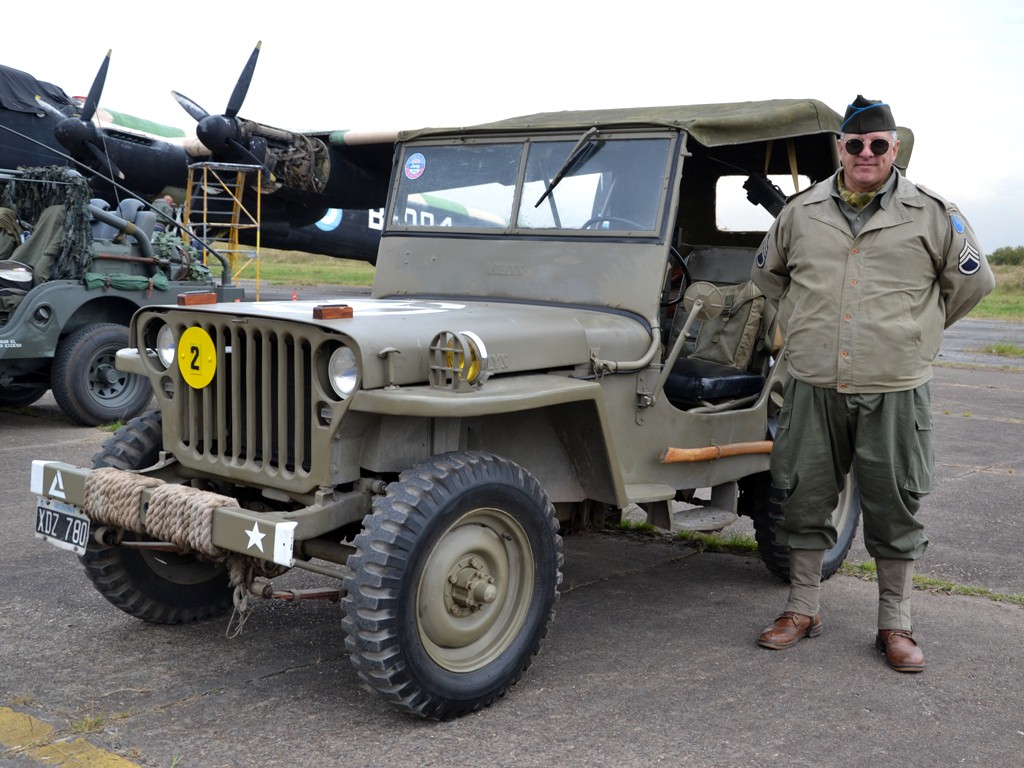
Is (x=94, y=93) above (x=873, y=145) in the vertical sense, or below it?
above

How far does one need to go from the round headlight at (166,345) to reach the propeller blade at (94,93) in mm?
17223

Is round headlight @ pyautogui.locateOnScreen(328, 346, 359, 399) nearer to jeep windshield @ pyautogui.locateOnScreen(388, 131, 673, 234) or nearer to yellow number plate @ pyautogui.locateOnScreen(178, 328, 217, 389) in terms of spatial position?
yellow number plate @ pyautogui.locateOnScreen(178, 328, 217, 389)

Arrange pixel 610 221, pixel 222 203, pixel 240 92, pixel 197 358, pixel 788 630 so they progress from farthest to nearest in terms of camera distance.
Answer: pixel 222 203 → pixel 240 92 → pixel 610 221 → pixel 788 630 → pixel 197 358

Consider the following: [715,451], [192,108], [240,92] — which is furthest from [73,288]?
[192,108]

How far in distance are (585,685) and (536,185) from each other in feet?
7.14

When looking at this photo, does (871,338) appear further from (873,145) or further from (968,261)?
(873,145)

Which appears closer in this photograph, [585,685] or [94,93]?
[585,685]

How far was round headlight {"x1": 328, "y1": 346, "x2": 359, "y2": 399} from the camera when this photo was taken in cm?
340

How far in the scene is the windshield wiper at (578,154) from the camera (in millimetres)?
4656

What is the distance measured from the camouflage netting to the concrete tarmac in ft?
13.5

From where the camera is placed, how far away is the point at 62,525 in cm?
385

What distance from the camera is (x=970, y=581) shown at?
17.2 feet

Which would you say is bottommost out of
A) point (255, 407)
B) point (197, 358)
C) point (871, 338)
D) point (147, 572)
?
point (147, 572)

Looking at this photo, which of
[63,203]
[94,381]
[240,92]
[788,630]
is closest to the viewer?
[788,630]
